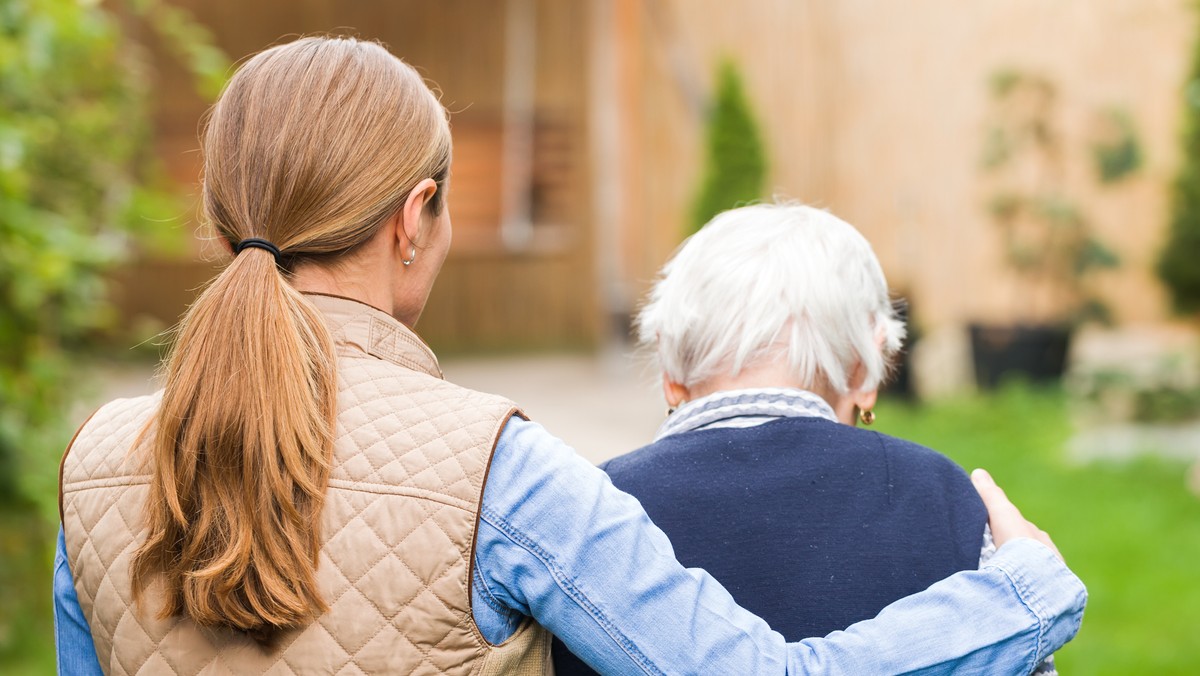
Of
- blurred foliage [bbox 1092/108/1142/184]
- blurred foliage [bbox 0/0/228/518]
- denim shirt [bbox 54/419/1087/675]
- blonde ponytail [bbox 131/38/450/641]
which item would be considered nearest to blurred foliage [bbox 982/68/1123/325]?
blurred foliage [bbox 1092/108/1142/184]

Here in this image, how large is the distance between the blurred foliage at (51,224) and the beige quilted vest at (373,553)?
1.63 m

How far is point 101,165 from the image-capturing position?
4.20m

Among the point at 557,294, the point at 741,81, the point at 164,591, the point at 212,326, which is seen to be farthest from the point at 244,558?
the point at 557,294

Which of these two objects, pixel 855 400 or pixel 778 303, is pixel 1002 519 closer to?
pixel 855 400

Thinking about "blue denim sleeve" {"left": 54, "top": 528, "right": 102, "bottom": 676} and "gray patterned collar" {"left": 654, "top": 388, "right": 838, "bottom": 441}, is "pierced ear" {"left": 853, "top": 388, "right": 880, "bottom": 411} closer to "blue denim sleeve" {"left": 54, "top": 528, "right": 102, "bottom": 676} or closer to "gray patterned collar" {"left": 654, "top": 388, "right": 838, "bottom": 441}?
"gray patterned collar" {"left": 654, "top": 388, "right": 838, "bottom": 441}

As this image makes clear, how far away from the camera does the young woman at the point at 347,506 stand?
1213 millimetres

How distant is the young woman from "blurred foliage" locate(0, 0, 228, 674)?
1618mm

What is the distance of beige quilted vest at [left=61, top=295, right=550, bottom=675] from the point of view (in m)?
1.21

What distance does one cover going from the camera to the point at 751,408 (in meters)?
1.62

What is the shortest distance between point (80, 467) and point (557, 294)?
1173cm

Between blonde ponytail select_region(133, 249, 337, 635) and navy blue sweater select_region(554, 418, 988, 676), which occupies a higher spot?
blonde ponytail select_region(133, 249, 337, 635)

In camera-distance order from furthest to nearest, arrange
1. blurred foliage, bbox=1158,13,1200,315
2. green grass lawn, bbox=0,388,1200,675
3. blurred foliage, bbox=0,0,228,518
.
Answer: blurred foliage, bbox=1158,13,1200,315, green grass lawn, bbox=0,388,1200,675, blurred foliage, bbox=0,0,228,518

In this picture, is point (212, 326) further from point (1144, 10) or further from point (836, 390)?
point (1144, 10)

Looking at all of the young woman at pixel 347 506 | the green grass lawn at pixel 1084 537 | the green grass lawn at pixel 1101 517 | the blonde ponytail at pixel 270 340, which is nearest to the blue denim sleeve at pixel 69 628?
the young woman at pixel 347 506
